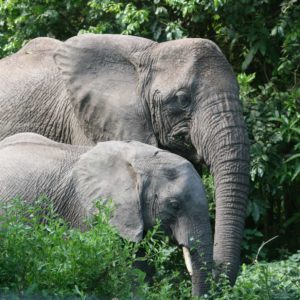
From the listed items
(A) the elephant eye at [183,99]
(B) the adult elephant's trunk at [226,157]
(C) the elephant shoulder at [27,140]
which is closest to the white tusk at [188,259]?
(B) the adult elephant's trunk at [226,157]

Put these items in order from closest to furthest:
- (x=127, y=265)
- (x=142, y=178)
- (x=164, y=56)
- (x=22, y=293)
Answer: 1. (x=22, y=293)
2. (x=127, y=265)
3. (x=142, y=178)
4. (x=164, y=56)

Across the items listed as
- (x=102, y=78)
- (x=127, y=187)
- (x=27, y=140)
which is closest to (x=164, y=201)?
(x=127, y=187)

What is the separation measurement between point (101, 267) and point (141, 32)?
5828 millimetres

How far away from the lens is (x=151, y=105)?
10.1 metres

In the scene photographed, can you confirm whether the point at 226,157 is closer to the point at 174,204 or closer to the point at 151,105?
the point at 151,105

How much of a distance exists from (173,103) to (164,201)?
4.93ft

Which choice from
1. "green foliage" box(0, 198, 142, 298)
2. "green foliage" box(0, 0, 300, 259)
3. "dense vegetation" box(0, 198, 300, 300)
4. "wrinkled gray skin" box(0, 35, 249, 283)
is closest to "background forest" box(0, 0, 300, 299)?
"green foliage" box(0, 0, 300, 259)

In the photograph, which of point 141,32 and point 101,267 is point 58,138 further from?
point 101,267

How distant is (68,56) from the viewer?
10609 millimetres

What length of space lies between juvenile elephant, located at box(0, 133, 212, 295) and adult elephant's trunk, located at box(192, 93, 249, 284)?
84 centimetres

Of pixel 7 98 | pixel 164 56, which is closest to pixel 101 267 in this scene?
pixel 164 56

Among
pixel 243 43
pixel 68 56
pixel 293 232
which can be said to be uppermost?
pixel 68 56

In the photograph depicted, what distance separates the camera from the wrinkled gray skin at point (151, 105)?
9805 mm

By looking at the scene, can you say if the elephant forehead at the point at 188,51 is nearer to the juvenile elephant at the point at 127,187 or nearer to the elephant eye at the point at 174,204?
the juvenile elephant at the point at 127,187
